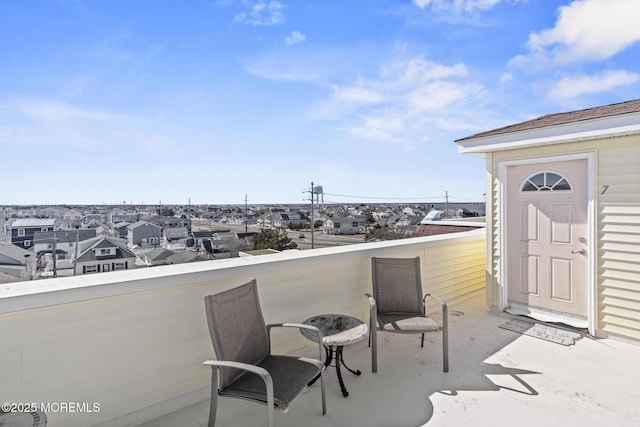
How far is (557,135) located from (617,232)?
1177 mm

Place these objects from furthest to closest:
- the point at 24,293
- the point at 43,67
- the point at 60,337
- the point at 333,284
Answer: the point at 43,67 < the point at 333,284 < the point at 60,337 < the point at 24,293

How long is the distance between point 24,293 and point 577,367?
4.20m

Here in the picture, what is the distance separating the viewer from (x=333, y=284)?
3.25 meters

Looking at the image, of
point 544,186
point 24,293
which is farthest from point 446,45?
point 24,293

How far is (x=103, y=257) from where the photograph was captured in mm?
3814

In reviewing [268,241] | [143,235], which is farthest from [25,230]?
[268,241]

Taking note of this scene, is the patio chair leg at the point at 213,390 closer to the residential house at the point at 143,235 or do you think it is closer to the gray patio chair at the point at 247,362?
the gray patio chair at the point at 247,362

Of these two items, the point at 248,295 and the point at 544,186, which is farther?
the point at 544,186

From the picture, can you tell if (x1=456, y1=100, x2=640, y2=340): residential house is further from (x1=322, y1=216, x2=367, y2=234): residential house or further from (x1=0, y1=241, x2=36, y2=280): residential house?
(x1=322, y1=216, x2=367, y2=234): residential house

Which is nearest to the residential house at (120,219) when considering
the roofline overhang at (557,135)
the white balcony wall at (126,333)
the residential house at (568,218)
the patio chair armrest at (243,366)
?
the white balcony wall at (126,333)

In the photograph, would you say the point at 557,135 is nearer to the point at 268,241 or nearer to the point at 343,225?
the point at 268,241

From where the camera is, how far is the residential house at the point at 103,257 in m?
3.59

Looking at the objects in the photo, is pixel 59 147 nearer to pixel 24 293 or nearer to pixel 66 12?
pixel 66 12

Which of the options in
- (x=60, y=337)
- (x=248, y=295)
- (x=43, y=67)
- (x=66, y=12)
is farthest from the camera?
(x=43, y=67)
